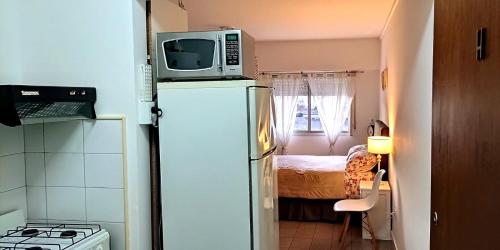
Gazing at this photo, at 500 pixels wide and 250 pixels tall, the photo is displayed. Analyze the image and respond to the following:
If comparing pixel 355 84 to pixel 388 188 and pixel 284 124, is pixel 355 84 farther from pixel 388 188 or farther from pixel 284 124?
pixel 388 188

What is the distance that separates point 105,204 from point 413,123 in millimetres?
2133

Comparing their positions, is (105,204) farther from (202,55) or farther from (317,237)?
(317,237)

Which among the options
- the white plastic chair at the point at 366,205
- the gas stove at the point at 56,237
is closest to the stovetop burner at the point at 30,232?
the gas stove at the point at 56,237

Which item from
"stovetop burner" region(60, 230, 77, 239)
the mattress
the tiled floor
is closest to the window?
the mattress

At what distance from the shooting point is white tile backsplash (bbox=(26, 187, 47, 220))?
7.81 feet

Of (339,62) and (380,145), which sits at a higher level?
(339,62)

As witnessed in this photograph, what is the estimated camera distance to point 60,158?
234 centimetres

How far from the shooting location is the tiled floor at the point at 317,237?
170 inches

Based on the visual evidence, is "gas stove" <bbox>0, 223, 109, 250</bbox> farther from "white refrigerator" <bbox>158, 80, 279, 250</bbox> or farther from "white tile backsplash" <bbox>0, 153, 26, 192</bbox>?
"white refrigerator" <bbox>158, 80, 279, 250</bbox>

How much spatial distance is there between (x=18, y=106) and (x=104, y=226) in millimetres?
889

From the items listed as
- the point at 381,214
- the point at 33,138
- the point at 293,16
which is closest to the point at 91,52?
the point at 33,138

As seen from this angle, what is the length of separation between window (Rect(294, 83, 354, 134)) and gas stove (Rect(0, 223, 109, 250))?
563 cm

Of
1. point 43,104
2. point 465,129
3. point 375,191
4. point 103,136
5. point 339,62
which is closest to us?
point 465,129

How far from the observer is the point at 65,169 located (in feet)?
7.68
